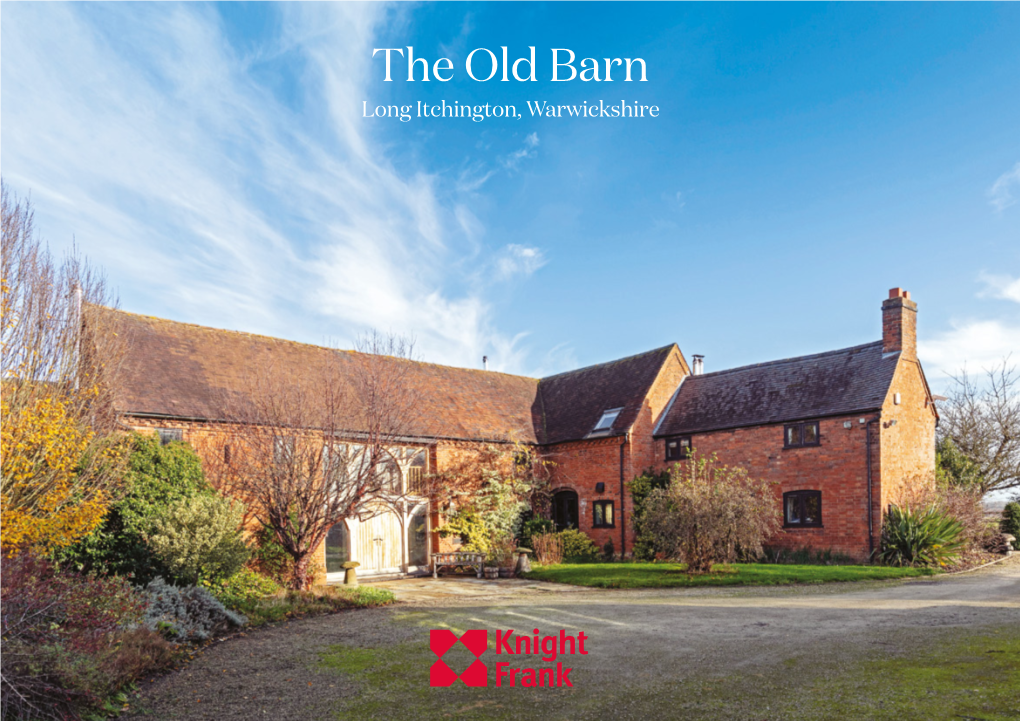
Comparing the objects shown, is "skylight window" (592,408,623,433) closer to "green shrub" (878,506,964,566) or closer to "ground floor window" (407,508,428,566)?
"ground floor window" (407,508,428,566)

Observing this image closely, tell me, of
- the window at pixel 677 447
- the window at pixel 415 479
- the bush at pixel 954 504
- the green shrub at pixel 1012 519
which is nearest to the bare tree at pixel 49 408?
the window at pixel 415 479

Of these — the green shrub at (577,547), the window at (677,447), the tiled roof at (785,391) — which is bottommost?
the green shrub at (577,547)

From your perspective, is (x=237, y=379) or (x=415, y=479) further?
(x=415, y=479)

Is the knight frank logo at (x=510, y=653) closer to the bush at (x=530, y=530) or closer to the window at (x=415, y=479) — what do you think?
the window at (x=415, y=479)

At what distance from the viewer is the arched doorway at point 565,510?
81.6 feet

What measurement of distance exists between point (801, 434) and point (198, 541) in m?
16.4

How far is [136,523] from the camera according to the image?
12711 millimetres

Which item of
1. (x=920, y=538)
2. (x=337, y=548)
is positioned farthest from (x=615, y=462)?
(x=337, y=548)

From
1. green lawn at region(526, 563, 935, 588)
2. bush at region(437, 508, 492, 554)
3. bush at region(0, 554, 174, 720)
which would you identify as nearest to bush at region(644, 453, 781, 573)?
green lawn at region(526, 563, 935, 588)

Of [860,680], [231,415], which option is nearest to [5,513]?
[231,415]

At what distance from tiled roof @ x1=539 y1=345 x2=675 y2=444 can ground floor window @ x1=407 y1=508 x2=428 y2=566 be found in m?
6.09

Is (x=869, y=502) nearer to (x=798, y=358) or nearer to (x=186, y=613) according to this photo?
(x=798, y=358)

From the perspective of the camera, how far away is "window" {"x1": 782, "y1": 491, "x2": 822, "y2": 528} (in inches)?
782

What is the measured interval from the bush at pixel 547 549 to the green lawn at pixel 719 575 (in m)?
2.47
